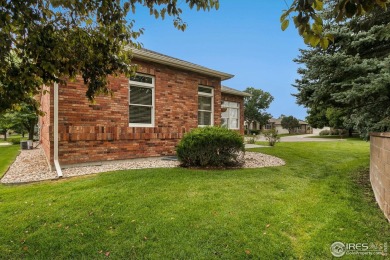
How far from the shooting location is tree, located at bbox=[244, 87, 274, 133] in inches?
2424

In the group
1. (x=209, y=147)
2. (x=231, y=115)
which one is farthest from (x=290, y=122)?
(x=209, y=147)

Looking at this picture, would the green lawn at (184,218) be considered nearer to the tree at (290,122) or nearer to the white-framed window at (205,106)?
the white-framed window at (205,106)

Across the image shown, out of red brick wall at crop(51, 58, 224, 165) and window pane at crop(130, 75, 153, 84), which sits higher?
window pane at crop(130, 75, 153, 84)

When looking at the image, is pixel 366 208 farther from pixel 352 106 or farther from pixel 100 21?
pixel 100 21

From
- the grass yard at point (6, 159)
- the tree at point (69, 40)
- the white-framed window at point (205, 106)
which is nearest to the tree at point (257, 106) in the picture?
the white-framed window at point (205, 106)

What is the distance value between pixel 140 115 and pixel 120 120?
2.81 feet

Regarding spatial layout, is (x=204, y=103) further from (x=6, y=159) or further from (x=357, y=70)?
(x=6, y=159)

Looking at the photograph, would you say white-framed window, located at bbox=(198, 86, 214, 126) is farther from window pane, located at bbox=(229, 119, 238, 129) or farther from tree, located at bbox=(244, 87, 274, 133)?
tree, located at bbox=(244, 87, 274, 133)

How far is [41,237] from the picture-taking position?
11.1 ft

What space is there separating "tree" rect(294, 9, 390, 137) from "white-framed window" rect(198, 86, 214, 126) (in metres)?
4.88

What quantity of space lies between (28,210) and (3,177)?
3.30 meters

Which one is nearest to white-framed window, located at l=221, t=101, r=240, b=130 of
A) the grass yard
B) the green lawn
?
the green lawn

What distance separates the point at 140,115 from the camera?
907 cm

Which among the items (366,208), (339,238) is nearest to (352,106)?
(366,208)
